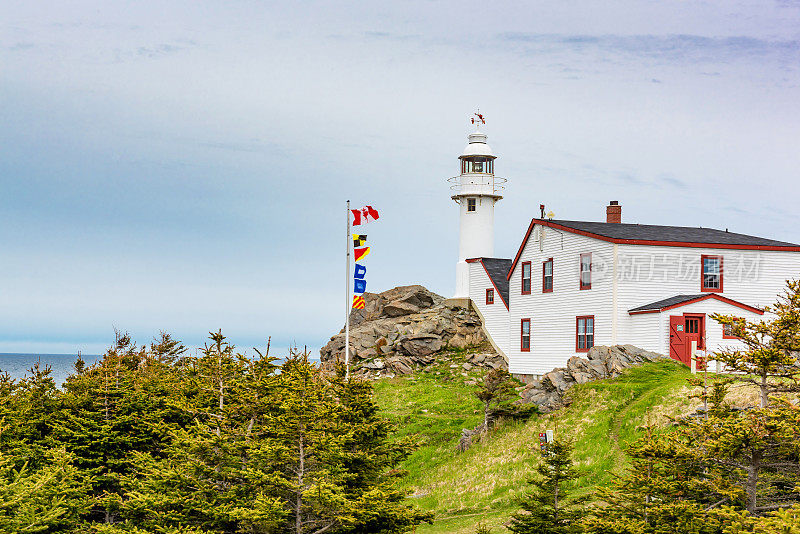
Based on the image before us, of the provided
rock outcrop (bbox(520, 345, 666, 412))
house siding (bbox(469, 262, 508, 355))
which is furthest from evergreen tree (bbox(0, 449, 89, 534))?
house siding (bbox(469, 262, 508, 355))

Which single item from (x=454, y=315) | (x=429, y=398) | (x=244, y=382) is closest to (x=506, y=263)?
(x=454, y=315)

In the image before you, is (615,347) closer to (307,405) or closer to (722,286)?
(722,286)

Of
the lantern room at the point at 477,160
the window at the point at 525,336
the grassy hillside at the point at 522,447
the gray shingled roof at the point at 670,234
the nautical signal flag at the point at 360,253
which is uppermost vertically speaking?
the lantern room at the point at 477,160

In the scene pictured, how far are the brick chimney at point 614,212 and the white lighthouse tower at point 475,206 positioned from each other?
532 inches

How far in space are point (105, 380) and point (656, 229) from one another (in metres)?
27.9

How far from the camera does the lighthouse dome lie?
58.3 meters

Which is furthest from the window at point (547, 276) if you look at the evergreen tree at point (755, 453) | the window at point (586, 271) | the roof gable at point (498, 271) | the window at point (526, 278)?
the evergreen tree at point (755, 453)

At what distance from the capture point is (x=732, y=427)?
1196 centimetres

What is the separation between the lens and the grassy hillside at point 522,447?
24.1 metres

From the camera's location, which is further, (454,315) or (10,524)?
(454,315)

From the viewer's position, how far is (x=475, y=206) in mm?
58188

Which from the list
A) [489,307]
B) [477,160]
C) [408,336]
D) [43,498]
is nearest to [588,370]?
[489,307]

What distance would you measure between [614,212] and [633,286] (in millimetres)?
11674

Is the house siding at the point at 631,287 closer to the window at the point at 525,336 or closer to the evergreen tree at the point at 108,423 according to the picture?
the window at the point at 525,336
